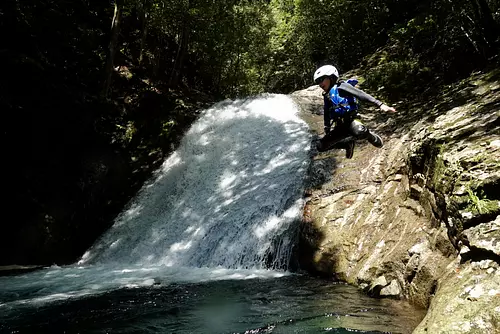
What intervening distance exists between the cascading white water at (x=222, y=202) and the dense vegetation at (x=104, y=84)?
1062 millimetres

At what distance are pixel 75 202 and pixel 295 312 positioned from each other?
9.52 m

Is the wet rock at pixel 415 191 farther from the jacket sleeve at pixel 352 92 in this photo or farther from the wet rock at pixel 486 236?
the wet rock at pixel 486 236

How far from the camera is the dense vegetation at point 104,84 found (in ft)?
38.7

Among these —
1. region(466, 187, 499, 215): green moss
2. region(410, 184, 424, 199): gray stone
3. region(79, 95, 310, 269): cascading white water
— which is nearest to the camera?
region(466, 187, 499, 215): green moss

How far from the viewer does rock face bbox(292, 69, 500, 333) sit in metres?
4.19

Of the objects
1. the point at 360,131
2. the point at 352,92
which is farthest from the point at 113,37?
the point at 360,131

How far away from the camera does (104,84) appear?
15195 millimetres

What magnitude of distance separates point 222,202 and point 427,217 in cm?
613

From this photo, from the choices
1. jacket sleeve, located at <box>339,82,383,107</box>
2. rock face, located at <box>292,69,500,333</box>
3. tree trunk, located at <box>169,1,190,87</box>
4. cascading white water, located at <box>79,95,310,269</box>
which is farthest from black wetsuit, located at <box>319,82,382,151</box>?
tree trunk, located at <box>169,1,190,87</box>

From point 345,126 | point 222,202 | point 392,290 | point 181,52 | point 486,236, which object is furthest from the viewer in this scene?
point 181,52

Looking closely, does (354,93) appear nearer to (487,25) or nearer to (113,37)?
(487,25)

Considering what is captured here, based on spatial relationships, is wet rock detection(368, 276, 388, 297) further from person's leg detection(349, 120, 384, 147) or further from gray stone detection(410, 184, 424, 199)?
person's leg detection(349, 120, 384, 147)

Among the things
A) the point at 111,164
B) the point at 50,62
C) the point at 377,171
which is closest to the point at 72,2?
the point at 50,62

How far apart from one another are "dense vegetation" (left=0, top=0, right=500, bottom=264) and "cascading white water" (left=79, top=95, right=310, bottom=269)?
1.06m
